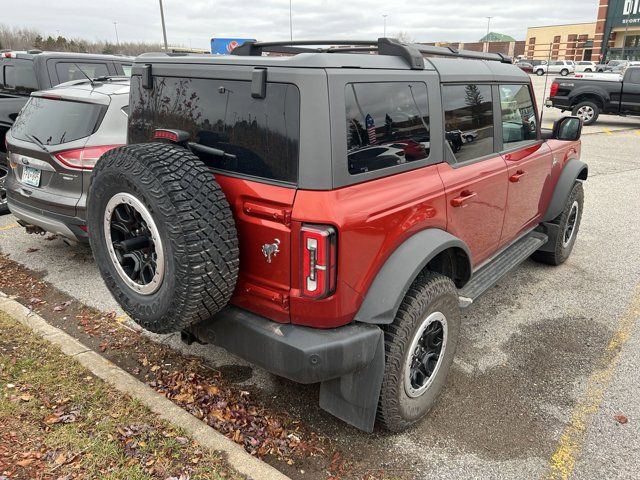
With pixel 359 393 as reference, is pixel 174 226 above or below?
above

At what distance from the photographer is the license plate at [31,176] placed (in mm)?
4535

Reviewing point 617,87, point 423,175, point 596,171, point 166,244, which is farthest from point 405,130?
point 617,87

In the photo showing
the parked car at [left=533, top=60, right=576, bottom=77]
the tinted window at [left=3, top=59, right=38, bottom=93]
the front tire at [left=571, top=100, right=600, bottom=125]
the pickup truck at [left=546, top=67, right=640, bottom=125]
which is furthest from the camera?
the parked car at [left=533, top=60, right=576, bottom=77]

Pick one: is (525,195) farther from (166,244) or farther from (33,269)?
(33,269)

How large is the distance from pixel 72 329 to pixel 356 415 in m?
2.49

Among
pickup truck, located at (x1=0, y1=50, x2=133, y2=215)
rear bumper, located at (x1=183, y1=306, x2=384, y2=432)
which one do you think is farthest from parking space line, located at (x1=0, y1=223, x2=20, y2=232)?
rear bumper, located at (x1=183, y1=306, x2=384, y2=432)

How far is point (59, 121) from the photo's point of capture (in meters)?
4.56

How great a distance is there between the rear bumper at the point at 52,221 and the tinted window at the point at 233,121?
1.86 m

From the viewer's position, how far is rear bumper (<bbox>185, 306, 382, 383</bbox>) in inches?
88.0

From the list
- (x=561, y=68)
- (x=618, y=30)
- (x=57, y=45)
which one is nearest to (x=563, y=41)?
(x=618, y=30)

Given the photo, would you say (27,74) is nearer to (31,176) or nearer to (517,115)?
(31,176)

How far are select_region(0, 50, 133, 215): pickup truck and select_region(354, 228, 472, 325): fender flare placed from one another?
18.6 feet

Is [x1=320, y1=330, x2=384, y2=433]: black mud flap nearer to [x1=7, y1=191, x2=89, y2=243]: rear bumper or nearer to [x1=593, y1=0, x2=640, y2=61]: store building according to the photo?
[x1=7, y1=191, x2=89, y2=243]: rear bumper

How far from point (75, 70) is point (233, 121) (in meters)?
5.62
